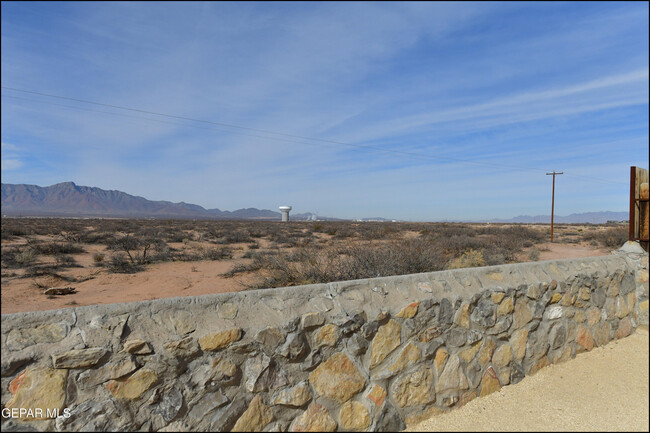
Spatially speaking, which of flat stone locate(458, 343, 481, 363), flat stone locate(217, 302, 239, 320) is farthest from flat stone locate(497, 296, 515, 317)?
flat stone locate(217, 302, 239, 320)

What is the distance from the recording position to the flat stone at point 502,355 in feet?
11.5

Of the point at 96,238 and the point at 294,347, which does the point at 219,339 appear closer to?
the point at 294,347

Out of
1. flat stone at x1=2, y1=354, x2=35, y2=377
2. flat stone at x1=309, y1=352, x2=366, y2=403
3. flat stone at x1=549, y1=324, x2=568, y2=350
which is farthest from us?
flat stone at x1=549, y1=324, x2=568, y2=350

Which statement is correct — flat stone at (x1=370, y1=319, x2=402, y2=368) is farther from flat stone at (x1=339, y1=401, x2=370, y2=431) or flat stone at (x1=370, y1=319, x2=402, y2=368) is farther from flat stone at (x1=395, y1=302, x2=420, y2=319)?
flat stone at (x1=339, y1=401, x2=370, y2=431)

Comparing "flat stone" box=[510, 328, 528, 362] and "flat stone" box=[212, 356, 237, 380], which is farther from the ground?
"flat stone" box=[212, 356, 237, 380]

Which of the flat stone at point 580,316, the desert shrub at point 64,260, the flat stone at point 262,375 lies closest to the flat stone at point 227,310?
the flat stone at point 262,375

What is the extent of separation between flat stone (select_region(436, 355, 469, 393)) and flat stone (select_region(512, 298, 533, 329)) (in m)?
0.86

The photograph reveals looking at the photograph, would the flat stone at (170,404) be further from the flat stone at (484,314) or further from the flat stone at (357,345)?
the flat stone at (484,314)

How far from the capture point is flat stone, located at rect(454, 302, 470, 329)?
3.28 m

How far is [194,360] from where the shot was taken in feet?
7.37

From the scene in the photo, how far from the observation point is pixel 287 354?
2500 mm

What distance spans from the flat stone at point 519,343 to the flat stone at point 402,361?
1.26 metres

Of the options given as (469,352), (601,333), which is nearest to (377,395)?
(469,352)

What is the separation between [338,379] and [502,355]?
5.95ft
